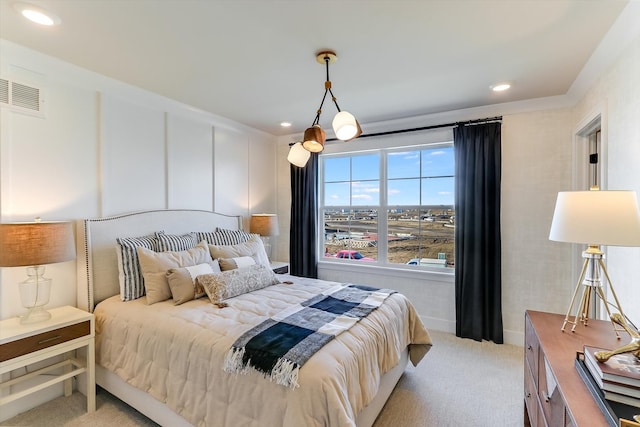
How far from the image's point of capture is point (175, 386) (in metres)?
1.76

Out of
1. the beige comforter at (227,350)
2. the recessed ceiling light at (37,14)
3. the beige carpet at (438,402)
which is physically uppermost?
the recessed ceiling light at (37,14)

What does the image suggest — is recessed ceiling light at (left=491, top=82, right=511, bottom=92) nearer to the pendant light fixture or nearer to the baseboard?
the pendant light fixture

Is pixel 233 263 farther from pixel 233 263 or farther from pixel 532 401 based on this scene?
pixel 532 401

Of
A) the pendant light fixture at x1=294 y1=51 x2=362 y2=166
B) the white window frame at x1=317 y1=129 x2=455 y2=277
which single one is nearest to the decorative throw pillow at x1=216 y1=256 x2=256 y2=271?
the pendant light fixture at x1=294 y1=51 x2=362 y2=166

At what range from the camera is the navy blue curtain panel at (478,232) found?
3.21 meters

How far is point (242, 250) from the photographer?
3109 mm

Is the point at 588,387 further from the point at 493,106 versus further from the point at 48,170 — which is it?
the point at 48,170

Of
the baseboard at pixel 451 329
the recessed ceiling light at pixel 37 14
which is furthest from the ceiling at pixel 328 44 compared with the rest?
the baseboard at pixel 451 329

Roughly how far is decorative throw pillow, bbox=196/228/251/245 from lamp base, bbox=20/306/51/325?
133 centimetres

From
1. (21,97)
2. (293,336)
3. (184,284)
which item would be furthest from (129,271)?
(293,336)

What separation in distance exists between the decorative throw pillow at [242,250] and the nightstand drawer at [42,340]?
111 cm

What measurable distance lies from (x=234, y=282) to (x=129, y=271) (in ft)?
2.77

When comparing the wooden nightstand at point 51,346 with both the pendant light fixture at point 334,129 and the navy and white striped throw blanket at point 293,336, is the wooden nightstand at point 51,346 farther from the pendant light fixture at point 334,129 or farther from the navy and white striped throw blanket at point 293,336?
the pendant light fixture at point 334,129

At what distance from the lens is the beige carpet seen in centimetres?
202
